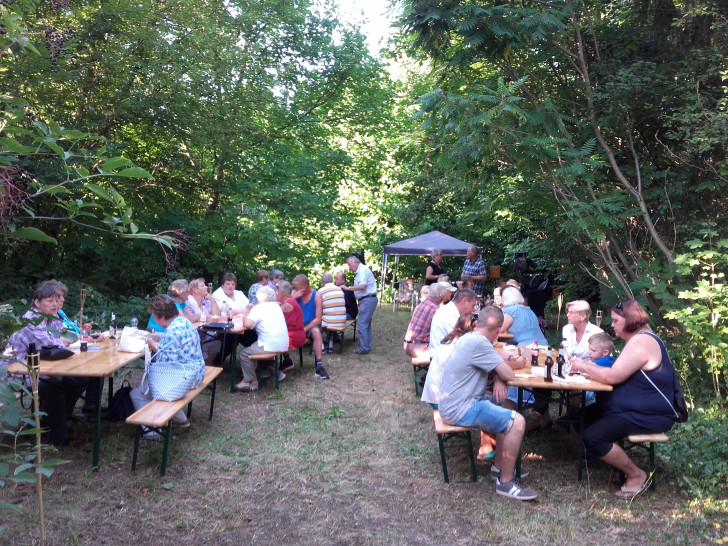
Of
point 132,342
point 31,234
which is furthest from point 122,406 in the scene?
point 31,234

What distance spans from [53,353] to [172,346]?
2.88 feet

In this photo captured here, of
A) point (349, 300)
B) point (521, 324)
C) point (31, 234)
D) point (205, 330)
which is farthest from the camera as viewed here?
point (349, 300)

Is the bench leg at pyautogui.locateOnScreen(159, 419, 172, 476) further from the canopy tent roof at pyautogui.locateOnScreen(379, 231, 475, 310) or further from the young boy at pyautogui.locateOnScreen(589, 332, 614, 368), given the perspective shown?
the canopy tent roof at pyautogui.locateOnScreen(379, 231, 475, 310)

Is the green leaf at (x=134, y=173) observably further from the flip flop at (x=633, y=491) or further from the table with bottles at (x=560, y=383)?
the flip flop at (x=633, y=491)

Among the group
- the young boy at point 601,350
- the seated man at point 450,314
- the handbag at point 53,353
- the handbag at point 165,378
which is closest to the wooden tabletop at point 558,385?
the young boy at point 601,350

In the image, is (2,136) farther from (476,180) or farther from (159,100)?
(159,100)

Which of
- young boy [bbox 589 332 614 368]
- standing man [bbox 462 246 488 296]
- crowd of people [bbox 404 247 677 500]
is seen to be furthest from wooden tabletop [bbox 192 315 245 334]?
standing man [bbox 462 246 488 296]

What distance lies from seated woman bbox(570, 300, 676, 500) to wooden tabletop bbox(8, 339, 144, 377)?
11.6ft

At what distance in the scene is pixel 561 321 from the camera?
13.3 metres

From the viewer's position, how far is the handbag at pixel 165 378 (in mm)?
4887

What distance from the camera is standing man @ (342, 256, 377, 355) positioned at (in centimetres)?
987

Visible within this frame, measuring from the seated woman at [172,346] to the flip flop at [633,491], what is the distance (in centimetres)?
337

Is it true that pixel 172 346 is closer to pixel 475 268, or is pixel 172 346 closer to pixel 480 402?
pixel 480 402

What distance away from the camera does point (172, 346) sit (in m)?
4.93
